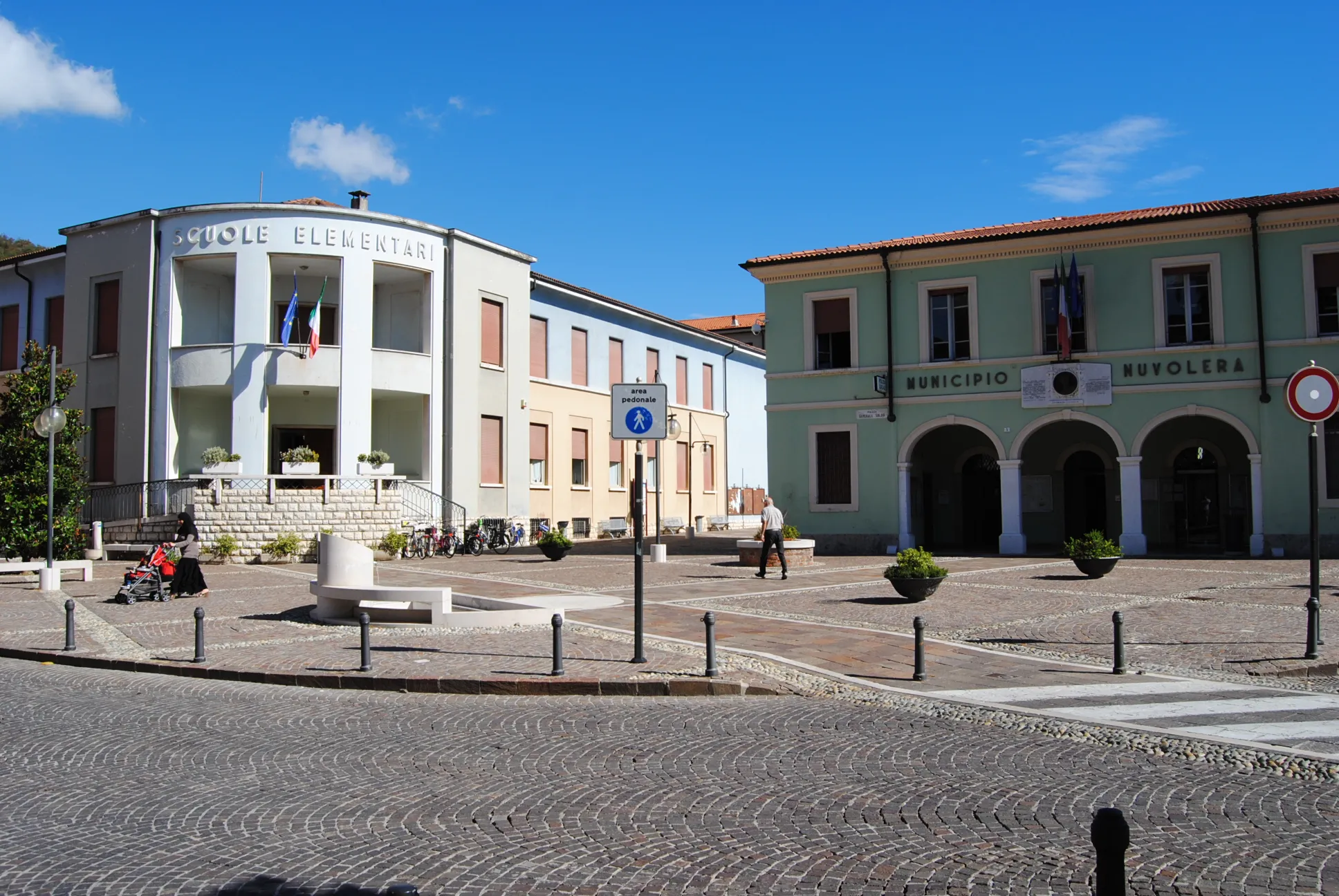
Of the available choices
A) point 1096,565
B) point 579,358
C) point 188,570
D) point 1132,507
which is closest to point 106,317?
Answer: point 579,358

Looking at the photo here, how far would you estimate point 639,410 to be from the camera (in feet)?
37.0

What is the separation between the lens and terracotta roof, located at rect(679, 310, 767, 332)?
5850cm

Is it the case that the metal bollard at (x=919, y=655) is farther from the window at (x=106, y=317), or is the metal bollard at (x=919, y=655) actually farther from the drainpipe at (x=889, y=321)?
the window at (x=106, y=317)

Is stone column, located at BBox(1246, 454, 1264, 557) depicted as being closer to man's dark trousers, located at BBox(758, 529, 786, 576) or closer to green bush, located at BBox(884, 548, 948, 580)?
man's dark trousers, located at BBox(758, 529, 786, 576)

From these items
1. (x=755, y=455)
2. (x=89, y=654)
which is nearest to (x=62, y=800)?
(x=89, y=654)

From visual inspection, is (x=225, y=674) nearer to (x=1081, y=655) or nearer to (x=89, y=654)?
(x=89, y=654)

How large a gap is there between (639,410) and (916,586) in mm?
6694

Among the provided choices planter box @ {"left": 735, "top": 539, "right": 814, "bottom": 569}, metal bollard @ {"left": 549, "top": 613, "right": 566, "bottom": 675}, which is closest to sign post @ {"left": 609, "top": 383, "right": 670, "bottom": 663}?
metal bollard @ {"left": 549, "top": 613, "right": 566, "bottom": 675}

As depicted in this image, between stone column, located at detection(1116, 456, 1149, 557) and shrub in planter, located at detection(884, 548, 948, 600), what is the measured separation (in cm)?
1256

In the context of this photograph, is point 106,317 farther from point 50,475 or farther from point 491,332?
point 50,475

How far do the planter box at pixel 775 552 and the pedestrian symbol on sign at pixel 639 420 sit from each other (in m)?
12.6

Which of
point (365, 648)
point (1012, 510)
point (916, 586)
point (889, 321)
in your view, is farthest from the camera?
point (889, 321)

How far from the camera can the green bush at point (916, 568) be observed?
16.0m

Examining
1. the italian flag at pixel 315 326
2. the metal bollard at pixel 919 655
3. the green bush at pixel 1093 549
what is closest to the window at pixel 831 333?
the green bush at pixel 1093 549
